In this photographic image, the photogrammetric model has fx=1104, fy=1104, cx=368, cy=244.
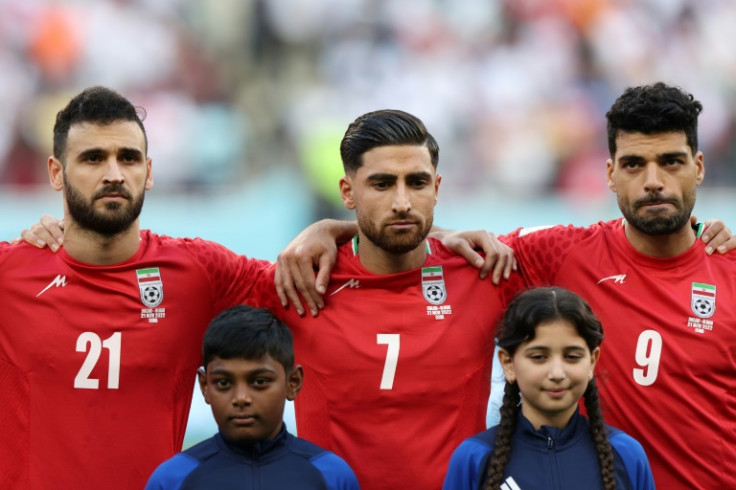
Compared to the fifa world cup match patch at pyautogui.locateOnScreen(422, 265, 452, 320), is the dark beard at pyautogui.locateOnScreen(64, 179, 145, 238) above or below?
above

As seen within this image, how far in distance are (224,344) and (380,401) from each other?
0.70 meters

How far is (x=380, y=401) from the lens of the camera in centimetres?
431

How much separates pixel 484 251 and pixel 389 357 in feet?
2.14

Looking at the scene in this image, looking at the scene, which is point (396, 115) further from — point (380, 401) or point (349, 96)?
point (349, 96)

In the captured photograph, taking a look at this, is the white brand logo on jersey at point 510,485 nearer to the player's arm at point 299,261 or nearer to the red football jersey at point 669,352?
the red football jersey at point 669,352

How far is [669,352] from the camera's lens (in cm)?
429

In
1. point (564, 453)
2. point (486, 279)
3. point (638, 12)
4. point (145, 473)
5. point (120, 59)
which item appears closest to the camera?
point (564, 453)

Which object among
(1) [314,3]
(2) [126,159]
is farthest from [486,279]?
(1) [314,3]

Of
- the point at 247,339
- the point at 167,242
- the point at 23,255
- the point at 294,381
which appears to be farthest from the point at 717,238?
the point at 23,255

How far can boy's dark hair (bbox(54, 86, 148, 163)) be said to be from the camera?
14.7ft

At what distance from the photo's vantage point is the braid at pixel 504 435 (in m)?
3.85

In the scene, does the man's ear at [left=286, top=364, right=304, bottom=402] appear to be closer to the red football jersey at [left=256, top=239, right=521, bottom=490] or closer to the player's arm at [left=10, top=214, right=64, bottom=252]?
the red football jersey at [left=256, top=239, right=521, bottom=490]

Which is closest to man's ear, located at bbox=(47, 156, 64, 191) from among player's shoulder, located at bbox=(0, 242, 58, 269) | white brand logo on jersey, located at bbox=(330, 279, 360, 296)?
player's shoulder, located at bbox=(0, 242, 58, 269)

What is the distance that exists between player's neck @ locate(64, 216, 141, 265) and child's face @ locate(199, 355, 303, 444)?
0.77 meters
